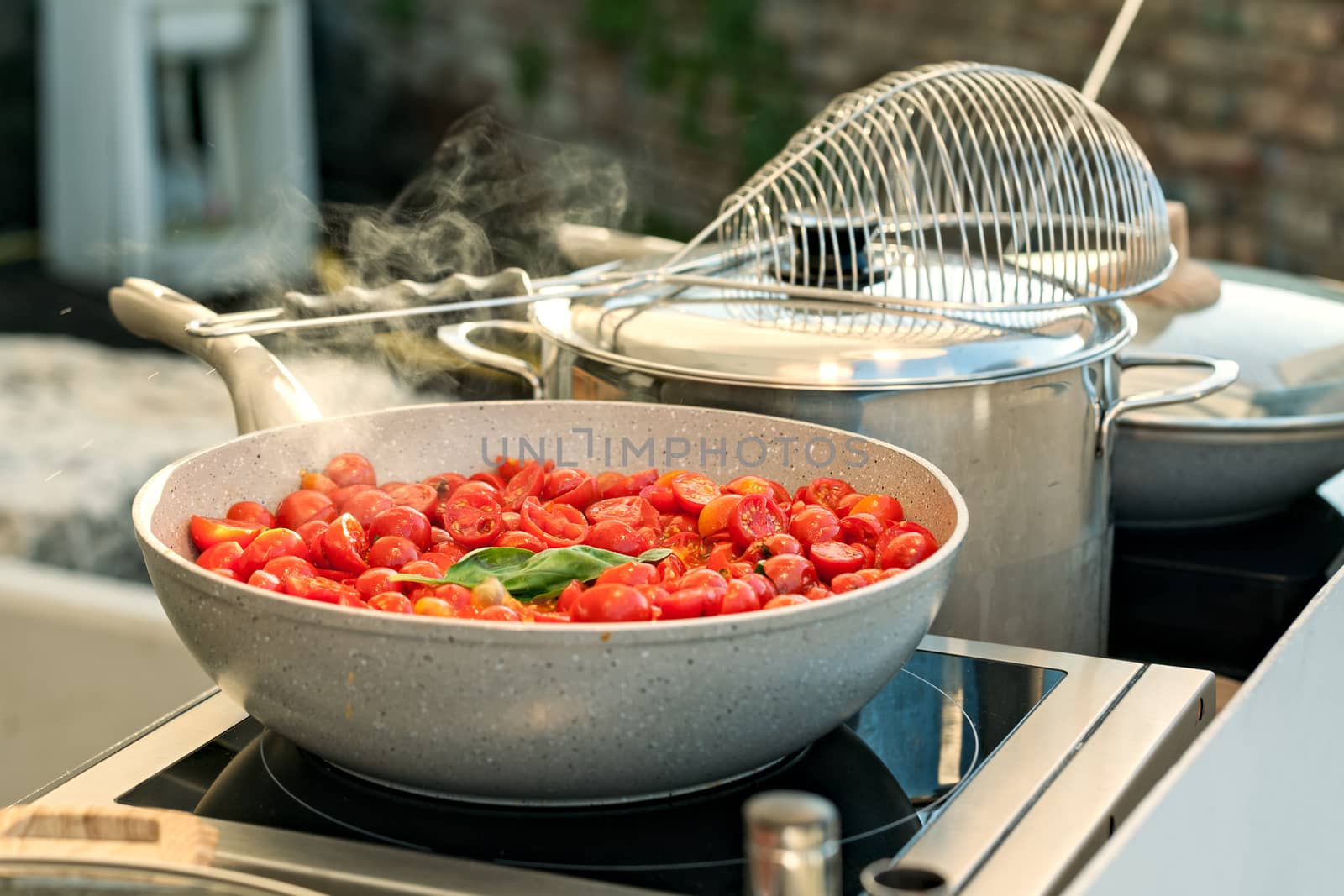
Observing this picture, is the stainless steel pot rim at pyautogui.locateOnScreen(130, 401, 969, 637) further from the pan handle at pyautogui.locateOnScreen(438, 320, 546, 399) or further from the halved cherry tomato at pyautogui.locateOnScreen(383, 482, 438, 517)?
the pan handle at pyautogui.locateOnScreen(438, 320, 546, 399)

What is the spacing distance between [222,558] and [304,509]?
12 cm

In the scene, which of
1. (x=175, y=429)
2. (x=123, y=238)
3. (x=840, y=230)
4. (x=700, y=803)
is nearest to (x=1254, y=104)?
(x=175, y=429)

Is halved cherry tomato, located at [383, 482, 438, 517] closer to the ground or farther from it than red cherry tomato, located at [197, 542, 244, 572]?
closer to the ground

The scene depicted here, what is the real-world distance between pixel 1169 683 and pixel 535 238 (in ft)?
2.84

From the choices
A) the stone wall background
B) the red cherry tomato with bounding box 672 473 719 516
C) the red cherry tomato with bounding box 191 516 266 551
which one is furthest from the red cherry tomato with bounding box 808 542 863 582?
the stone wall background

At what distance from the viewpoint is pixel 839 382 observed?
3.24ft

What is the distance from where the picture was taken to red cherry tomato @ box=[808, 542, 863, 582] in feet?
2.58

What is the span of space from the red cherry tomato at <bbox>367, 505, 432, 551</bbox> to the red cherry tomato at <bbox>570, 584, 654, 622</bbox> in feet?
0.62

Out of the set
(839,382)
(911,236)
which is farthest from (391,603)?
(911,236)

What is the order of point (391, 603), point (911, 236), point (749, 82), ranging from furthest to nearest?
point (749, 82), point (911, 236), point (391, 603)

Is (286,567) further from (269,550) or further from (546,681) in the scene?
(546,681)

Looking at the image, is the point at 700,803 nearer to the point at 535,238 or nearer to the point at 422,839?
the point at 422,839

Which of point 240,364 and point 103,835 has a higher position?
point 240,364

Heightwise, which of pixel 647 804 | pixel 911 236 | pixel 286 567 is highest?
pixel 911 236
